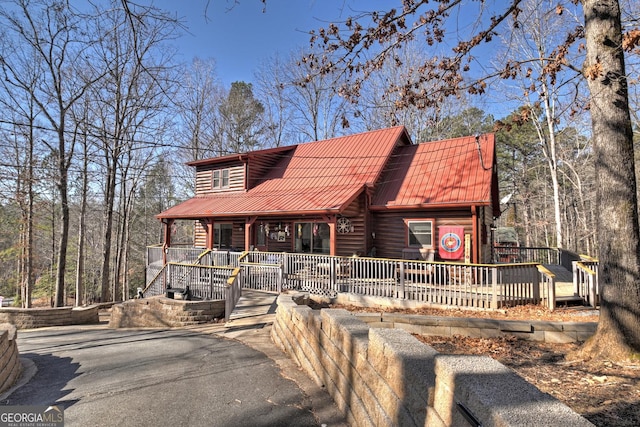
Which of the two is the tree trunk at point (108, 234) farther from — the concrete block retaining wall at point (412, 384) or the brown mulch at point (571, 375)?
the brown mulch at point (571, 375)

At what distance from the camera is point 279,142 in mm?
33562

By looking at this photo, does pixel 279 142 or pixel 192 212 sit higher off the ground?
pixel 279 142

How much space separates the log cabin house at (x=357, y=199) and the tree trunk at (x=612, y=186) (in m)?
7.31

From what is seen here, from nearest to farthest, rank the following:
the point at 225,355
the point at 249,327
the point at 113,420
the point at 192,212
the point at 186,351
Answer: the point at 113,420 → the point at 225,355 → the point at 186,351 → the point at 249,327 → the point at 192,212

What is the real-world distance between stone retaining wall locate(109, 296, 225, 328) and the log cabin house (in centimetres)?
494

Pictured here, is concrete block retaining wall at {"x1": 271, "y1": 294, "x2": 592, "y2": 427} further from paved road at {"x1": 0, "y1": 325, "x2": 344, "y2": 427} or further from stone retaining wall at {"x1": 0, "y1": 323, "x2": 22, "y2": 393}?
stone retaining wall at {"x1": 0, "y1": 323, "x2": 22, "y2": 393}

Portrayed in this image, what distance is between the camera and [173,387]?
15.5 feet

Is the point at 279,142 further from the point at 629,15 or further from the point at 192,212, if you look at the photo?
the point at 629,15

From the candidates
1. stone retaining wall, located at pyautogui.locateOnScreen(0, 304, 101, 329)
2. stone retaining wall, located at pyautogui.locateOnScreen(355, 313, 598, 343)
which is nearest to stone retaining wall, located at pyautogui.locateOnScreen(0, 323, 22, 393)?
stone retaining wall, located at pyautogui.locateOnScreen(355, 313, 598, 343)

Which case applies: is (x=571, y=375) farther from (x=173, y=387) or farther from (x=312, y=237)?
(x=312, y=237)

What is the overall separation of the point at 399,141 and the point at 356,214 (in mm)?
5801

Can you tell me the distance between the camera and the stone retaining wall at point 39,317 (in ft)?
42.8

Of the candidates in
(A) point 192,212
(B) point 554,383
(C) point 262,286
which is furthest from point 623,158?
(A) point 192,212

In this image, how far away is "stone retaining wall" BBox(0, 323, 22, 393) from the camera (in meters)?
5.21
